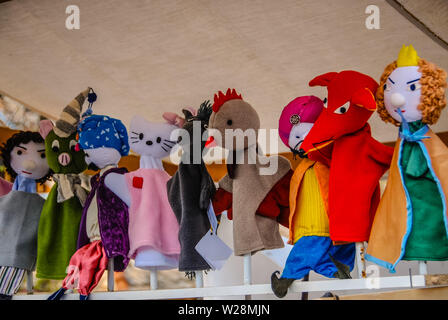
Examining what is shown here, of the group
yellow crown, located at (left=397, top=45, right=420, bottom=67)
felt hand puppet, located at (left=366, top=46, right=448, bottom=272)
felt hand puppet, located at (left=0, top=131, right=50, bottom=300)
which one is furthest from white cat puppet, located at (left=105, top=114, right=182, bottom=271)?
yellow crown, located at (left=397, top=45, right=420, bottom=67)

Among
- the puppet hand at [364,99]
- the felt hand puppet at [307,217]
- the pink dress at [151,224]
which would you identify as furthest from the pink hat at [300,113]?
the pink dress at [151,224]

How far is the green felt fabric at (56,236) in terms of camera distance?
6.35 feet

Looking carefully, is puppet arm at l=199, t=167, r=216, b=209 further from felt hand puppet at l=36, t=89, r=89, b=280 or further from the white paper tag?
felt hand puppet at l=36, t=89, r=89, b=280

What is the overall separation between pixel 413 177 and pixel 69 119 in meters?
1.19

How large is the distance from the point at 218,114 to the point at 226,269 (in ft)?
4.37

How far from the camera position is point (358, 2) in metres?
1.97

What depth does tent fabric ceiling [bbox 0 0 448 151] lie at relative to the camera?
2076 millimetres

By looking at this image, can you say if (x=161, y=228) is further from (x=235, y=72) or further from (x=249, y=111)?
(x=235, y=72)

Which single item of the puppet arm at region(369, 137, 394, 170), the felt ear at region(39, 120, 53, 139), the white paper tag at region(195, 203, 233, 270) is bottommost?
the white paper tag at region(195, 203, 233, 270)

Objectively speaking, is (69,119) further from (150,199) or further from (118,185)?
(150,199)

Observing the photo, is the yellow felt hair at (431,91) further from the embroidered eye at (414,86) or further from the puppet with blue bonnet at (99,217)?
the puppet with blue bonnet at (99,217)

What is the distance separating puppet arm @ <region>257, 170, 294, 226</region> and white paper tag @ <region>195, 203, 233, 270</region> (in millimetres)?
168

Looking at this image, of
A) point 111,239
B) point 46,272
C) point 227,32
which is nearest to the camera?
point 111,239

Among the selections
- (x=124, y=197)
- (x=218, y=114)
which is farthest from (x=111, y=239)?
(x=218, y=114)
